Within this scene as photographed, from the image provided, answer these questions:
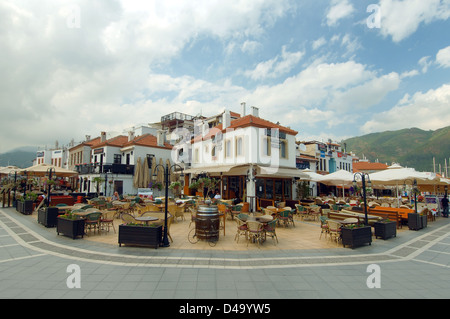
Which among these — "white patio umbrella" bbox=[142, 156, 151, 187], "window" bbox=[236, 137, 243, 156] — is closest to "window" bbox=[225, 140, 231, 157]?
"window" bbox=[236, 137, 243, 156]

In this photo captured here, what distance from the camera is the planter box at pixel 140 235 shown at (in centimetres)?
688

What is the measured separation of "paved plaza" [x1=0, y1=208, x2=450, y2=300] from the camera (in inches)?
167

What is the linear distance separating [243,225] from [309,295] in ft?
13.7

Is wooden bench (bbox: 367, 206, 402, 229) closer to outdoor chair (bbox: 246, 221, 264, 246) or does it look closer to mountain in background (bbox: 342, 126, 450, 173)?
outdoor chair (bbox: 246, 221, 264, 246)

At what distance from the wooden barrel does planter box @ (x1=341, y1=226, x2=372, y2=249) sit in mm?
4383

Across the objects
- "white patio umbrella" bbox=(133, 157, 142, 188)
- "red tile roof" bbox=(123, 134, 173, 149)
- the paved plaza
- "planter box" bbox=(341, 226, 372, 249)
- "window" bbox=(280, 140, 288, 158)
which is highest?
"red tile roof" bbox=(123, 134, 173, 149)

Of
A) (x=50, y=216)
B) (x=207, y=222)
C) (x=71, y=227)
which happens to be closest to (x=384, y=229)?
(x=207, y=222)

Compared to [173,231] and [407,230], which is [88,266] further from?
[407,230]

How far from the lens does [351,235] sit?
7.34 metres

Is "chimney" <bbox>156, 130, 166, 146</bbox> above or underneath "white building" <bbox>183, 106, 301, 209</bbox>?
above

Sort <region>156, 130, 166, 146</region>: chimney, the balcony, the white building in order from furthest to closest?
<region>156, 130, 166, 146</region>: chimney, the balcony, the white building

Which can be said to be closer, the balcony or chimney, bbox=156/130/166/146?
the balcony

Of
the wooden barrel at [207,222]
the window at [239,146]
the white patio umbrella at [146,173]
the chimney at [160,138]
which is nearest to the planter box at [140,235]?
the wooden barrel at [207,222]
